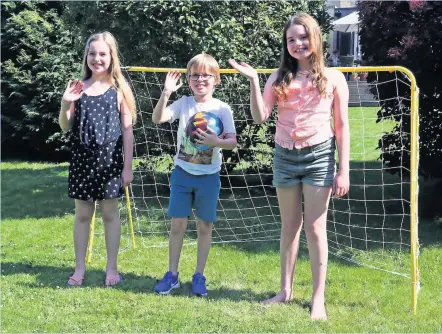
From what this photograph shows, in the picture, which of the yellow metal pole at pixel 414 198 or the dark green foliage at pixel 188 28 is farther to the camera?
the dark green foliage at pixel 188 28

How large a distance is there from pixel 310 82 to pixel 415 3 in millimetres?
2353

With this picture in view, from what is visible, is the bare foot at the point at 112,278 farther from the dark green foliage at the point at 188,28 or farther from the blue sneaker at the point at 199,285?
the dark green foliage at the point at 188,28

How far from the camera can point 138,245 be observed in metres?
5.27

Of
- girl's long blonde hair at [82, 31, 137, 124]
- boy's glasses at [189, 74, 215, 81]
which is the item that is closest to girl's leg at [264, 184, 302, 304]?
boy's glasses at [189, 74, 215, 81]

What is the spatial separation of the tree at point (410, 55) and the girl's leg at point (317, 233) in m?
2.09

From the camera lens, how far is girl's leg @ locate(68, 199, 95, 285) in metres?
4.10

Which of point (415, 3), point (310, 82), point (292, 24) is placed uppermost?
point (415, 3)

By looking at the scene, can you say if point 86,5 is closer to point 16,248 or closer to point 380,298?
point 16,248

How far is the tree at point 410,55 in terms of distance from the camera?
209 inches

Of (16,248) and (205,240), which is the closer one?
(205,240)

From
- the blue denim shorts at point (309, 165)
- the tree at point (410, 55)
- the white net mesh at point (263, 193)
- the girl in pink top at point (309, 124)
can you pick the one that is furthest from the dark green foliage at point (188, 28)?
the blue denim shorts at point (309, 165)

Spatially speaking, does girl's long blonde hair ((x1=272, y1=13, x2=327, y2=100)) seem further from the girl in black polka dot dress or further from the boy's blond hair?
the girl in black polka dot dress

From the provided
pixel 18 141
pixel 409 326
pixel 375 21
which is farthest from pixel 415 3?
pixel 18 141

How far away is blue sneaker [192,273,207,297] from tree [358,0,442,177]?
2.40m
